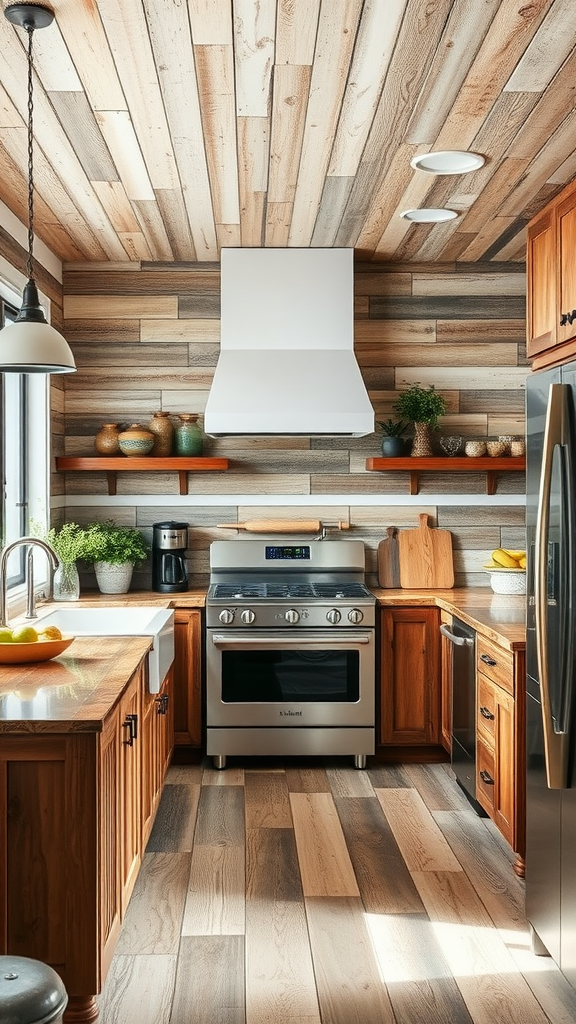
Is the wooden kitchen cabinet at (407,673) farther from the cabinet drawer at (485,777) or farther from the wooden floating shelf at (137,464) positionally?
the wooden floating shelf at (137,464)

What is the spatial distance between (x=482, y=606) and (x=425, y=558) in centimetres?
84

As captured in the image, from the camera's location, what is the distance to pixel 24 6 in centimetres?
237

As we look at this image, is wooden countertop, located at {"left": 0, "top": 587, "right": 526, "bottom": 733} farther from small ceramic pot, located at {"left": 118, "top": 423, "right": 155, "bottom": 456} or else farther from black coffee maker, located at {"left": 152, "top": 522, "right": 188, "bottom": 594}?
small ceramic pot, located at {"left": 118, "top": 423, "right": 155, "bottom": 456}

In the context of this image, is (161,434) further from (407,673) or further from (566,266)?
(566,266)

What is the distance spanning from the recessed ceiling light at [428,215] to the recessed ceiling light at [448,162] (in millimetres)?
595

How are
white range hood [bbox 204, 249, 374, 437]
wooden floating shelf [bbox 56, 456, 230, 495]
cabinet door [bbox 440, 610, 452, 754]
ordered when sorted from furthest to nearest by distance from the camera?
wooden floating shelf [bbox 56, 456, 230, 495]
white range hood [bbox 204, 249, 374, 437]
cabinet door [bbox 440, 610, 452, 754]

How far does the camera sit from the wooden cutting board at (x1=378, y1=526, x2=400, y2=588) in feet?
17.4

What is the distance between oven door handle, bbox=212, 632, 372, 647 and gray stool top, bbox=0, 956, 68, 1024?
331 cm

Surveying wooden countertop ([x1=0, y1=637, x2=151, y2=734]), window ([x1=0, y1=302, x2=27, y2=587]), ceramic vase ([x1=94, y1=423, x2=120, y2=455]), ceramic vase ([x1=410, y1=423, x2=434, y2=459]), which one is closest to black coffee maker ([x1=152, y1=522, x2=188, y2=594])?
ceramic vase ([x1=94, y1=423, x2=120, y2=455])

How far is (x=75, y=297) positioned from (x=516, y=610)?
2.86 m

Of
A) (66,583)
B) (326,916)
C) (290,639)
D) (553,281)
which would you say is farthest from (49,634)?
(553,281)

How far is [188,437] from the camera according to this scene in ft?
16.9

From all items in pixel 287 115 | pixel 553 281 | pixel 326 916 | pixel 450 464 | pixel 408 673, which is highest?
pixel 287 115

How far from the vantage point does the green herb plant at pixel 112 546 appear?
4922mm
